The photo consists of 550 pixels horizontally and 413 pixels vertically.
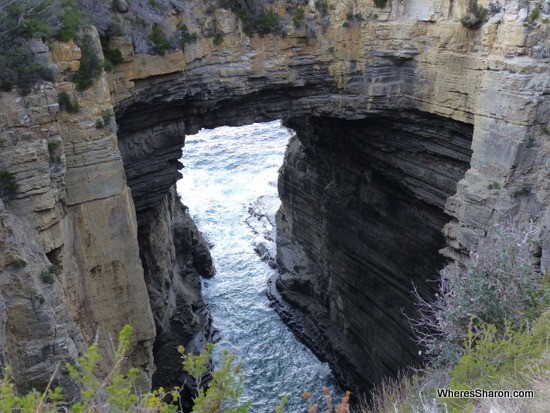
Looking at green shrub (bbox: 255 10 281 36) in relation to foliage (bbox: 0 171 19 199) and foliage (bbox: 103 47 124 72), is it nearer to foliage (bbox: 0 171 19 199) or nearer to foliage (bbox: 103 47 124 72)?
foliage (bbox: 103 47 124 72)

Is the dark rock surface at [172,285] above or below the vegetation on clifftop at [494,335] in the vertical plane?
below

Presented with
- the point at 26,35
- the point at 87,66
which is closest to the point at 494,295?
the point at 87,66

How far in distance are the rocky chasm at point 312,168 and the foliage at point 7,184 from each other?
112mm

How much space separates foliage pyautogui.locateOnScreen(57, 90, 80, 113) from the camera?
1001cm

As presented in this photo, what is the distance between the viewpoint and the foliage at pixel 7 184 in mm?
8938

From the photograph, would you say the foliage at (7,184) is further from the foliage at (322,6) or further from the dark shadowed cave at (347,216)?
the foliage at (322,6)

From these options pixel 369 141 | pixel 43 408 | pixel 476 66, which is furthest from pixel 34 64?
pixel 369 141

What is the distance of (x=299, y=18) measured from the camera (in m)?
14.6

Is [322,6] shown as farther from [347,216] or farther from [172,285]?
[172,285]

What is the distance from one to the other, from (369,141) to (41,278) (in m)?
11.0

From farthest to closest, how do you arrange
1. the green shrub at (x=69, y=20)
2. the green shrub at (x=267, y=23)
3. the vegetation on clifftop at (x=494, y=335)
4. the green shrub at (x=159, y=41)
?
1. the green shrub at (x=267, y=23)
2. the green shrub at (x=159, y=41)
3. the green shrub at (x=69, y=20)
4. the vegetation on clifftop at (x=494, y=335)

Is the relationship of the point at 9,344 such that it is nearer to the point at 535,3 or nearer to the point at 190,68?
the point at 190,68

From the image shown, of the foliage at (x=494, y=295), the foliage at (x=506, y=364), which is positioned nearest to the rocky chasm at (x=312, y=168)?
the foliage at (x=494, y=295)

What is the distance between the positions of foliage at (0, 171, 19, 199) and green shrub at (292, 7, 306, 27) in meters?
8.50
